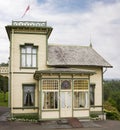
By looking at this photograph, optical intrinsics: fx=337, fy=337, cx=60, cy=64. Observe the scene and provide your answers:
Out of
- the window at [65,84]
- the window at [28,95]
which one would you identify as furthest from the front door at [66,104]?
the window at [28,95]

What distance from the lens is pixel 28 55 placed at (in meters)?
30.8

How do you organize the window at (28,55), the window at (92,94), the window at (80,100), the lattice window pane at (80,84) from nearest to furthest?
the lattice window pane at (80,84)
the window at (80,100)
the window at (28,55)
the window at (92,94)

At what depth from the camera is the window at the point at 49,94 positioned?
28578mm

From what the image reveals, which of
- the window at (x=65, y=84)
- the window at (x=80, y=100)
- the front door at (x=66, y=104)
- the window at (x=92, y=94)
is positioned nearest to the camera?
the front door at (x=66, y=104)

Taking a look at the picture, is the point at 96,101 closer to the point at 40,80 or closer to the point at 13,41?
the point at 40,80

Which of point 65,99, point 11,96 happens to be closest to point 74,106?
point 65,99

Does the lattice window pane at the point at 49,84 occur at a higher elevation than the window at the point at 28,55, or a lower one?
lower

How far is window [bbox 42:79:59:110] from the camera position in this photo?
28.6m

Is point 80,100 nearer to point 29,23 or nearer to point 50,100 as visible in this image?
point 50,100

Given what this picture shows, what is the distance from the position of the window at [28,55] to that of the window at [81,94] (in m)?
4.59

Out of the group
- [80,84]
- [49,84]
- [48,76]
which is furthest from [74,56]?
[49,84]

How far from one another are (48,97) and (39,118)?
1.93 metres

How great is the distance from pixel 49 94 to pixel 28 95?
8.65ft

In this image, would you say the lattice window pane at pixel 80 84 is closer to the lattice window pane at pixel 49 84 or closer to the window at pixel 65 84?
the window at pixel 65 84
